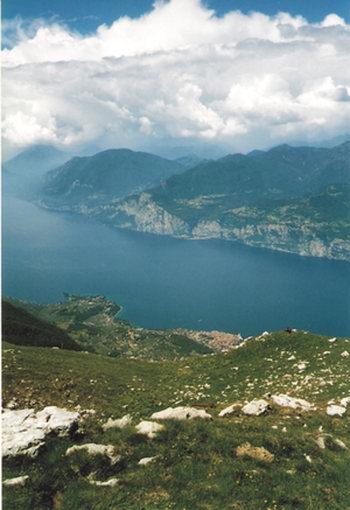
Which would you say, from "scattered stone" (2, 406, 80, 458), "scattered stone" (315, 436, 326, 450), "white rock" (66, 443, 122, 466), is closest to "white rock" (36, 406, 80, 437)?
Result: "scattered stone" (2, 406, 80, 458)

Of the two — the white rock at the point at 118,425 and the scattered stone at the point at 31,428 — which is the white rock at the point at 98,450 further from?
the white rock at the point at 118,425

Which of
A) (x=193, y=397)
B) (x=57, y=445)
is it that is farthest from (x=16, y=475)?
(x=193, y=397)

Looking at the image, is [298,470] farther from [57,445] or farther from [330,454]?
[57,445]

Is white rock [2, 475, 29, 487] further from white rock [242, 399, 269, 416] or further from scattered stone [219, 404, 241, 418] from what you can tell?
white rock [242, 399, 269, 416]

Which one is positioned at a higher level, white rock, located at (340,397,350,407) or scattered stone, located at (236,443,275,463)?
scattered stone, located at (236,443,275,463)

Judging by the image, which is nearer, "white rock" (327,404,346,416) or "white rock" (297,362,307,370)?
"white rock" (327,404,346,416)

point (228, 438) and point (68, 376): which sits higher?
point (228, 438)
